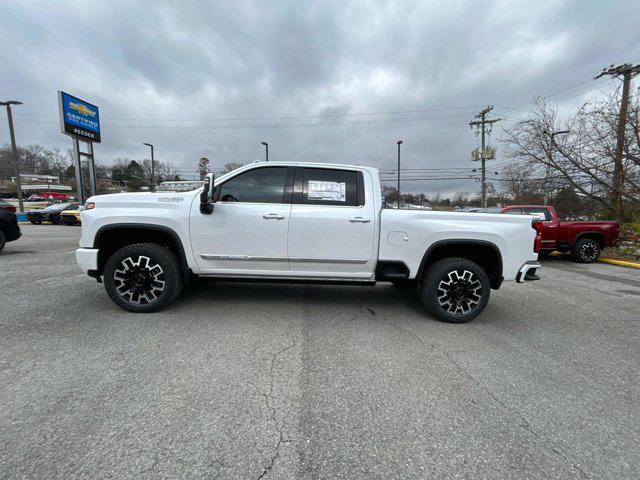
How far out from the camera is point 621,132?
1135 cm

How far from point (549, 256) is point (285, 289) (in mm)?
9706

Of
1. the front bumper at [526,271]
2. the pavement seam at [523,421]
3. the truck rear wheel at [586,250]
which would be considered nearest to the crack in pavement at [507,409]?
the pavement seam at [523,421]

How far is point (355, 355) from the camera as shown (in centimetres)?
297

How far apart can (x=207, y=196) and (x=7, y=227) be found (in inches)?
326

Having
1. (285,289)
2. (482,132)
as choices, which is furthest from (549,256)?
(482,132)

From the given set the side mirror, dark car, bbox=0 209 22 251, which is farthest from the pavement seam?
dark car, bbox=0 209 22 251

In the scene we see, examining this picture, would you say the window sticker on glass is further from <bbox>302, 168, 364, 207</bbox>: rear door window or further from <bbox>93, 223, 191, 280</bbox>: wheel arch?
<bbox>93, 223, 191, 280</bbox>: wheel arch

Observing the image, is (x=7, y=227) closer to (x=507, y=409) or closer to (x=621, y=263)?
(x=507, y=409)

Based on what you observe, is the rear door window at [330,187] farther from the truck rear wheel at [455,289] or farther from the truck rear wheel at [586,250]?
the truck rear wheel at [586,250]

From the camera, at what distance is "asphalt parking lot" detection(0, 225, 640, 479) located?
69.2 inches

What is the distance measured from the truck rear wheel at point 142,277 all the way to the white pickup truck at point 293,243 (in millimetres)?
12

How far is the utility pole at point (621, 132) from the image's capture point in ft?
37.2

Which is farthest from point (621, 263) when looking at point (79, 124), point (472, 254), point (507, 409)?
point (79, 124)

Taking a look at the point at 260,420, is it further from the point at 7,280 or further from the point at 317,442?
the point at 7,280
